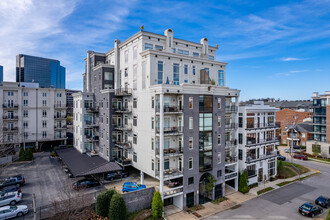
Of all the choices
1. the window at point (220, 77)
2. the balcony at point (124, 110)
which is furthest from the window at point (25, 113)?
the window at point (220, 77)

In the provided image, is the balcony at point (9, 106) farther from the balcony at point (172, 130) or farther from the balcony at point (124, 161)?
the balcony at point (172, 130)

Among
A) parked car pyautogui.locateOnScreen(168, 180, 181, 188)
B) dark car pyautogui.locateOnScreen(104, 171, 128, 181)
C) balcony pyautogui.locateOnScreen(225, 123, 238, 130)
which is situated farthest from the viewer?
balcony pyautogui.locateOnScreen(225, 123, 238, 130)

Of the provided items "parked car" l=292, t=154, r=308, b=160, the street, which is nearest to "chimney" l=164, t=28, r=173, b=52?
the street

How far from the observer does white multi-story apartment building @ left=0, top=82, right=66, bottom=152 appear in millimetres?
47344

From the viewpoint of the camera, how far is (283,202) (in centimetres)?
2783

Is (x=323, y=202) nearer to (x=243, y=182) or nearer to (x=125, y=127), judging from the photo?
(x=243, y=182)

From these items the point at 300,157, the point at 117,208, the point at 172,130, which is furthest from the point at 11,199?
the point at 300,157

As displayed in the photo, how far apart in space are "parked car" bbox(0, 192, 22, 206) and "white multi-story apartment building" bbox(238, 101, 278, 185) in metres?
31.8

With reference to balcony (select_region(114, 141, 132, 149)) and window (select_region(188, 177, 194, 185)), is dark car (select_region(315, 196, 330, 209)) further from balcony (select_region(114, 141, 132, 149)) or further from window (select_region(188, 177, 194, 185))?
balcony (select_region(114, 141, 132, 149))

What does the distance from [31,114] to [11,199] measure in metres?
30.9

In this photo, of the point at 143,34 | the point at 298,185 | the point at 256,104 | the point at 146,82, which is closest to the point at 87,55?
the point at 143,34

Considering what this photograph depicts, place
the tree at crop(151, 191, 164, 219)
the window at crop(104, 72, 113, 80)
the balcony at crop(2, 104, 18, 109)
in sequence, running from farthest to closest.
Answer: the balcony at crop(2, 104, 18, 109) < the window at crop(104, 72, 113, 80) < the tree at crop(151, 191, 164, 219)

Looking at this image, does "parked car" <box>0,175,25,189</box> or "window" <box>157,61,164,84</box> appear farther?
"parked car" <box>0,175,25,189</box>

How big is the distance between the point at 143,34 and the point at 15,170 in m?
33.4
